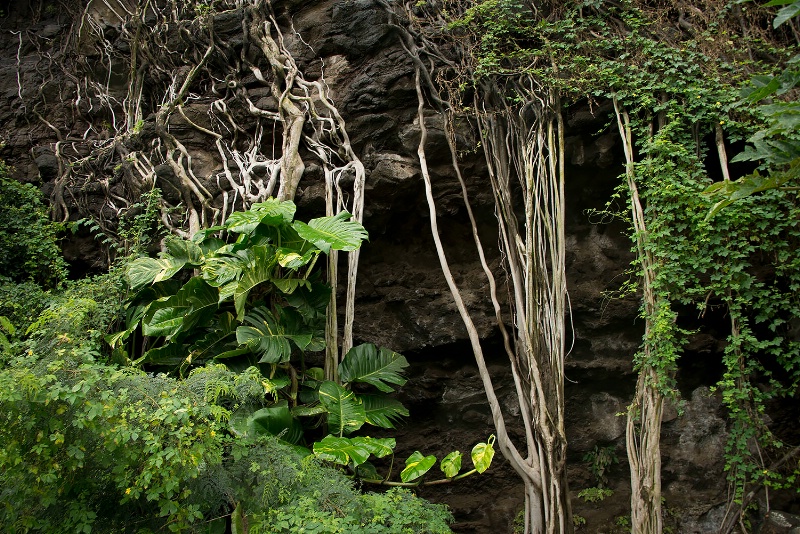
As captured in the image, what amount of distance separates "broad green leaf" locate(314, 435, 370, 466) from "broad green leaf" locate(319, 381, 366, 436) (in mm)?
164

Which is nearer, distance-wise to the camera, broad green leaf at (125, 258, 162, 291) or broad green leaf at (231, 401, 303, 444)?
broad green leaf at (231, 401, 303, 444)

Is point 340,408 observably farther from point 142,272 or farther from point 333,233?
point 142,272

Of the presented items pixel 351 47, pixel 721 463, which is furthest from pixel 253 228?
pixel 721 463

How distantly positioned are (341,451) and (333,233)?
3.84ft

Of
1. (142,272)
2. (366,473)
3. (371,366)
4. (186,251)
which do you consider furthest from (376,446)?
(142,272)

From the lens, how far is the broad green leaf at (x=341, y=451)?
2715 mm

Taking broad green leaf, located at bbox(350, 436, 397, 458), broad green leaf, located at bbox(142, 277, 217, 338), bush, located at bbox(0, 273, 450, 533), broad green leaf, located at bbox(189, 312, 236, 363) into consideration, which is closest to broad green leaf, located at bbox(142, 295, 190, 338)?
broad green leaf, located at bbox(142, 277, 217, 338)

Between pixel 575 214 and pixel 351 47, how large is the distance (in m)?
2.19

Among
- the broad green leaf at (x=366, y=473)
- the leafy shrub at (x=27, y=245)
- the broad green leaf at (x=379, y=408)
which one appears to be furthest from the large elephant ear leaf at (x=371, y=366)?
the leafy shrub at (x=27, y=245)

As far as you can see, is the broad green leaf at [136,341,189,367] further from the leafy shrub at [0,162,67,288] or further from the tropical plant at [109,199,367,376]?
the leafy shrub at [0,162,67,288]

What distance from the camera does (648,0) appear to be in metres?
4.25

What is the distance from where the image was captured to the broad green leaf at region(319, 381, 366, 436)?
3047 mm

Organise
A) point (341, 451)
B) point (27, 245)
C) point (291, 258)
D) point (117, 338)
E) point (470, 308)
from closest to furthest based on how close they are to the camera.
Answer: point (341, 451) → point (291, 258) → point (117, 338) → point (470, 308) → point (27, 245)

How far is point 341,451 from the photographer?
2742 mm
